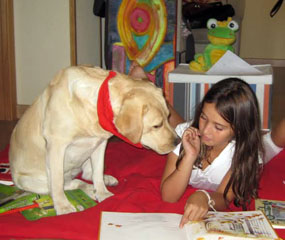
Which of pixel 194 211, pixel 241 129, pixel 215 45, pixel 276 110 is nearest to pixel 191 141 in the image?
pixel 241 129

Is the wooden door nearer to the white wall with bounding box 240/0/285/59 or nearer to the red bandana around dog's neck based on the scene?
the red bandana around dog's neck

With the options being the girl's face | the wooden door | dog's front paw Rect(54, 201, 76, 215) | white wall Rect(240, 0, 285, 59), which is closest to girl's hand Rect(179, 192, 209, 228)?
the girl's face

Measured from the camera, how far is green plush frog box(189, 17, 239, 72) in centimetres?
369

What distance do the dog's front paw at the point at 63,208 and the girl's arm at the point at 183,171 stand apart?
1.56 ft

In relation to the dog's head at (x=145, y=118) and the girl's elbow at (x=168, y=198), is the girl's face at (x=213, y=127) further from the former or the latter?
the girl's elbow at (x=168, y=198)

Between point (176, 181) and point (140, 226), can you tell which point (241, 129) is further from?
point (140, 226)

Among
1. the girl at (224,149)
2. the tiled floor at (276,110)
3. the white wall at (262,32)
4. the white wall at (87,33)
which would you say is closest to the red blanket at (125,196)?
the girl at (224,149)

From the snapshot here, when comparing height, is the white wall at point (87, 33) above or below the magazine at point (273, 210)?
above

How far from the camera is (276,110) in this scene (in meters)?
4.72

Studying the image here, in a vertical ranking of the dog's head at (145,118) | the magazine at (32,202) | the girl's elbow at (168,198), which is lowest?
the magazine at (32,202)

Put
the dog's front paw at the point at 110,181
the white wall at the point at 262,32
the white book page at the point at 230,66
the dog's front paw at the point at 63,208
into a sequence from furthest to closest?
the white wall at the point at 262,32 → the white book page at the point at 230,66 → the dog's front paw at the point at 110,181 → the dog's front paw at the point at 63,208

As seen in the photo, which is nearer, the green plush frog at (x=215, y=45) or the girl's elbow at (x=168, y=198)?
the girl's elbow at (x=168, y=198)

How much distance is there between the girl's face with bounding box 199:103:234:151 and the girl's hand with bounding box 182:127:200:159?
0.04m

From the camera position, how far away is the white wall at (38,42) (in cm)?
413
